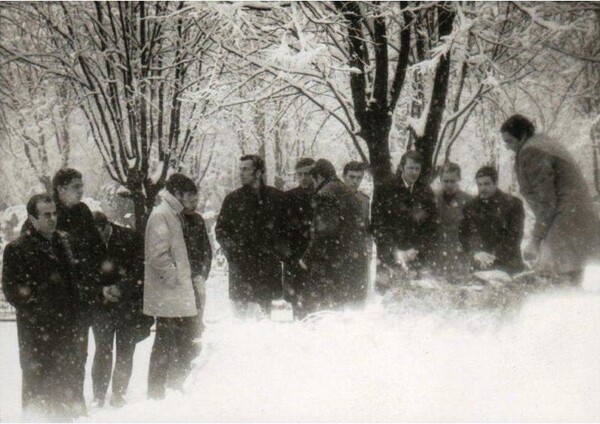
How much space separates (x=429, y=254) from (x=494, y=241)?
0.56 metres

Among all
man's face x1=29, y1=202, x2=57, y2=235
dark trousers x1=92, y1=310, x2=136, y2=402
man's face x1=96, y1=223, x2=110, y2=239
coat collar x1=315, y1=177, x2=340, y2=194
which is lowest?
dark trousers x1=92, y1=310, x2=136, y2=402

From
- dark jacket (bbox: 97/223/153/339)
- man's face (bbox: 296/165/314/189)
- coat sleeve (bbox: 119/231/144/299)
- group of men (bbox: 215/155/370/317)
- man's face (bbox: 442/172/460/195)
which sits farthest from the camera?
man's face (bbox: 296/165/314/189)

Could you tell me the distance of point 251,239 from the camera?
6.97 m

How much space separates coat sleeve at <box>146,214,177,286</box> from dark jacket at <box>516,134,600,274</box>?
9.21 feet

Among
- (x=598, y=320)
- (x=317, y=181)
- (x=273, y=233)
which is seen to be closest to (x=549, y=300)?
(x=598, y=320)

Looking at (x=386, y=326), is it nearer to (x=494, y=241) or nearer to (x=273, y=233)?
(x=494, y=241)

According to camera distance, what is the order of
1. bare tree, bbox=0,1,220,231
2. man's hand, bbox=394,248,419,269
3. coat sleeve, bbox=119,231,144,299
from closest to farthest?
1. man's hand, bbox=394,248,419,269
2. coat sleeve, bbox=119,231,144,299
3. bare tree, bbox=0,1,220,231

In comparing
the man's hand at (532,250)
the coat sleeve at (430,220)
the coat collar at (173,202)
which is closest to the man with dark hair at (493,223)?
the coat sleeve at (430,220)

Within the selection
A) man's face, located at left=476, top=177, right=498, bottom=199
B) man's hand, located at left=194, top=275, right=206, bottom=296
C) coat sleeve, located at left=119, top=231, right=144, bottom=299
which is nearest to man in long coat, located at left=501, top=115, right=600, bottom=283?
man's face, located at left=476, top=177, right=498, bottom=199

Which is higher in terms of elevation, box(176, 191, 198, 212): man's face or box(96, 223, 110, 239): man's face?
Result: box(176, 191, 198, 212): man's face

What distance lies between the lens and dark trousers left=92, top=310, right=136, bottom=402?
18.7ft

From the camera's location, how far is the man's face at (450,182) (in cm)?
634

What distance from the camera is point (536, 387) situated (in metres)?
4.02

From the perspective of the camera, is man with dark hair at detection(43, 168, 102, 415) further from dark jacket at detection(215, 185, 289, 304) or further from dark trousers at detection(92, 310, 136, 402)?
dark jacket at detection(215, 185, 289, 304)
